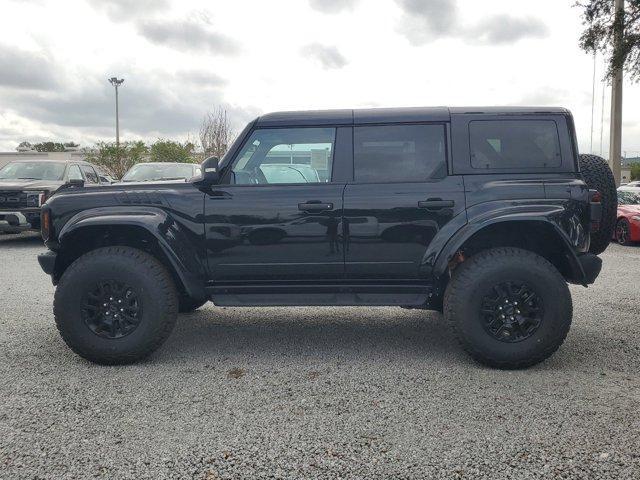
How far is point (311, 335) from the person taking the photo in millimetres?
4691

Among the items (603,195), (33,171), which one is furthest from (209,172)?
(33,171)

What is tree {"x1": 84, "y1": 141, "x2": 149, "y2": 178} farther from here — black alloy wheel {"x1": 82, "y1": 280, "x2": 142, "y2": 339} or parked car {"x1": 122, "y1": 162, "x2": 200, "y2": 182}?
black alloy wheel {"x1": 82, "y1": 280, "x2": 142, "y2": 339}

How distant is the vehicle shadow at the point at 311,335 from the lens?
4172mm

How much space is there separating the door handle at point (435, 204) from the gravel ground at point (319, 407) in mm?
1117

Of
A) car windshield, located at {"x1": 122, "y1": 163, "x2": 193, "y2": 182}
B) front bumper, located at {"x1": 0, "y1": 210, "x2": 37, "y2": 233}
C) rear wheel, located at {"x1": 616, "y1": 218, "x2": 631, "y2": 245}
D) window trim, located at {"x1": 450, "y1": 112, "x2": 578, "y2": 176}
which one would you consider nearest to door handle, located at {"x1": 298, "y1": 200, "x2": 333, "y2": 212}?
window trim, located at {"x1": 450, "y1": 112, "x2": 578, "y2": 176}

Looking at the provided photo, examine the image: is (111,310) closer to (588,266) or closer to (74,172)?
(588,266)

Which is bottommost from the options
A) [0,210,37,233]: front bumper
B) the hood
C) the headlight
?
[0,210,37,233]: front bumper

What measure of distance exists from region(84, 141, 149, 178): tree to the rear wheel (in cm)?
2588

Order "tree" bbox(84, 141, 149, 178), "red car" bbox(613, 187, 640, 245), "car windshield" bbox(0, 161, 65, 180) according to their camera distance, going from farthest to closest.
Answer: "tree" bbox(84, 141, 149, 178), "car windshield" bbox(0, 161, 65, 180), "red car" bbox(613, 187, 640, 245)

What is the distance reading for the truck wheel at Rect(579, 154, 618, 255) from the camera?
A: 4098 millimetres

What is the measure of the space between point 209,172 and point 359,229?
1.14 meters

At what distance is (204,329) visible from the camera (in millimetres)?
4910

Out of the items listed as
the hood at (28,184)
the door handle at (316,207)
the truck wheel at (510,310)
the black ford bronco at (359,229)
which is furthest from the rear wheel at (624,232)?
the hood at (28,184)

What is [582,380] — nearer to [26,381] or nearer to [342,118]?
[342,118]
